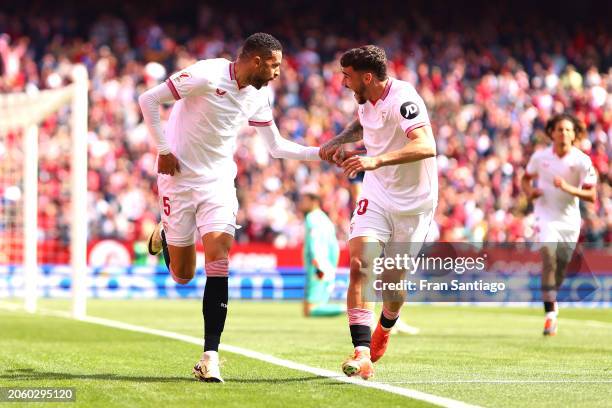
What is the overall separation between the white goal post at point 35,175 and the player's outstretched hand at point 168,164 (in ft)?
30.6

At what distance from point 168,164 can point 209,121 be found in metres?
0.44

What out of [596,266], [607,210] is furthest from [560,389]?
[607,210]

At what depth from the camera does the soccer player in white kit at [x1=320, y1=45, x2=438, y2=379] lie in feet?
27.9

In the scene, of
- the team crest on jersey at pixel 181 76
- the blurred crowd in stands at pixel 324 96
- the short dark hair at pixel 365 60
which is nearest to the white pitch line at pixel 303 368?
the short dark hair at pixel 365 60

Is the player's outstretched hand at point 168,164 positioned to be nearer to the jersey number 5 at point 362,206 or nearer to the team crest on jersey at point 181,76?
the team crest on jersey at point 181,76

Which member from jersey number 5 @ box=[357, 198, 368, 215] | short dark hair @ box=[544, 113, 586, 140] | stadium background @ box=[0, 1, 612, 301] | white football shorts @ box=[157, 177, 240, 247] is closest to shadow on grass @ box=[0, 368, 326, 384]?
white football shorts @ box=[157, 177, 240, 247]

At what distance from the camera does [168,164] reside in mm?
9031

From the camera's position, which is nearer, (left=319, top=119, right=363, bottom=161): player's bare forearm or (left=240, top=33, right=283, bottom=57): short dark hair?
(left=240, top=33, right=283, bottom=57): short dark hair

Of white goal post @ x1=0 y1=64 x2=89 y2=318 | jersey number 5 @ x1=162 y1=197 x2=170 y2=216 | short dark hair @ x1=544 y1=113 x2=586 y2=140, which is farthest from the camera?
white goal post @ x1=0 y1=64 x2=89 y2=318

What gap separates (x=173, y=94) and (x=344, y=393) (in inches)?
104

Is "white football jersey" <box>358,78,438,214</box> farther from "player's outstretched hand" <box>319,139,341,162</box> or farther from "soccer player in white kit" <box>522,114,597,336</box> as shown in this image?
"soccer player in white kit" <box>522,114,597,336</box>

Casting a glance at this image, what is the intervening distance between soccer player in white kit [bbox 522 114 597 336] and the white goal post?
6760 mm

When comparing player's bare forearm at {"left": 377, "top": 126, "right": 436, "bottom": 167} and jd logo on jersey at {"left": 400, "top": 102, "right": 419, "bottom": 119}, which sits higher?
jd logo on jersey at {"left": 400, "top": 102, "right": 419, "bottom": 119}

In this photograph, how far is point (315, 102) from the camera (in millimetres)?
33000
